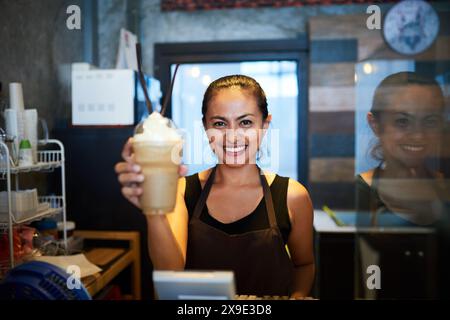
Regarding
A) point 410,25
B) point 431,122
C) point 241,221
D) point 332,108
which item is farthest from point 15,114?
point 332,108

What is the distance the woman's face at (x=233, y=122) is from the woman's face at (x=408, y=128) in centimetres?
37

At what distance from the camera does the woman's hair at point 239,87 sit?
88 centimetres

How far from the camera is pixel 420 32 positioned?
1521mm

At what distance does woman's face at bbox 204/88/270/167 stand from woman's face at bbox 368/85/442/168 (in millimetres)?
374

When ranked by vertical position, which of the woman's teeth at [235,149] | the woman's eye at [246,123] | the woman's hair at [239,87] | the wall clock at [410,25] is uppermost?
the wall clock at [410,25]

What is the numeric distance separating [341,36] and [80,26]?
61.8 inches

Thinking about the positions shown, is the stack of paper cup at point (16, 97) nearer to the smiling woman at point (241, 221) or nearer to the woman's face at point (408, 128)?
the smiling woman at point (241, 221)

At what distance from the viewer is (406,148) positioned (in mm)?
1059

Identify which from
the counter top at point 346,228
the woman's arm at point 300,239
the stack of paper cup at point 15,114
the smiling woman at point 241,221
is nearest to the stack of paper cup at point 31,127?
the stack of paper cup at point 15,114

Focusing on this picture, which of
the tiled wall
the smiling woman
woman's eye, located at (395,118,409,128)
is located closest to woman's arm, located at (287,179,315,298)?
the smiling woman

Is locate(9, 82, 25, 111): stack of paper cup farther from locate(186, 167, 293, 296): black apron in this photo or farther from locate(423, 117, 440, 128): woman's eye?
locate(423, 117, 440, 128): woman's eye

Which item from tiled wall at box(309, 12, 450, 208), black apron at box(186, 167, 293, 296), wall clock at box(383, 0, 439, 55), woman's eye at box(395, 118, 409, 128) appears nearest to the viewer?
black apron at box(186, 167, 293, 296)

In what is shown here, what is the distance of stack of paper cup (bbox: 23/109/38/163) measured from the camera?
44.8 inches
